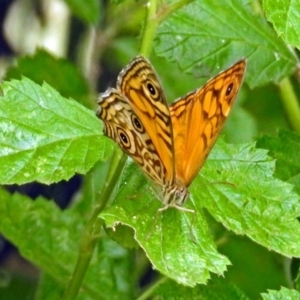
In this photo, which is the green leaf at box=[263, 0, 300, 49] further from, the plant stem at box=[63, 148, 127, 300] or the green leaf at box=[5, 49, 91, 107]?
the green leaf at box=[5, 49, 91, 107]

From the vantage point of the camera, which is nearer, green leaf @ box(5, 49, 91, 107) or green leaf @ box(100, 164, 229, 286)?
green leaf @ box(100, 164, 229, 286)

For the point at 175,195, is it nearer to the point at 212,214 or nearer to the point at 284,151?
the point at 212,214

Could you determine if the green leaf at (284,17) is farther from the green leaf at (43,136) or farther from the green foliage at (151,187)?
the green leaf at (43,136)

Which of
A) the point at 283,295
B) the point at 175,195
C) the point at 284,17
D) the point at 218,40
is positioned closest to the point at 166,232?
the point at 175,195

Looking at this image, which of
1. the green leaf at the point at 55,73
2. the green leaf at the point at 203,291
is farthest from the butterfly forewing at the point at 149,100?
the green leaf at the point at 55,73

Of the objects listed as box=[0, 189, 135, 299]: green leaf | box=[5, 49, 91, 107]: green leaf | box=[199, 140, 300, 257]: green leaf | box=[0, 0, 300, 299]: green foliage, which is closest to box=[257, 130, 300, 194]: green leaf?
box=[0, 0, 300, 299]: green foliage
